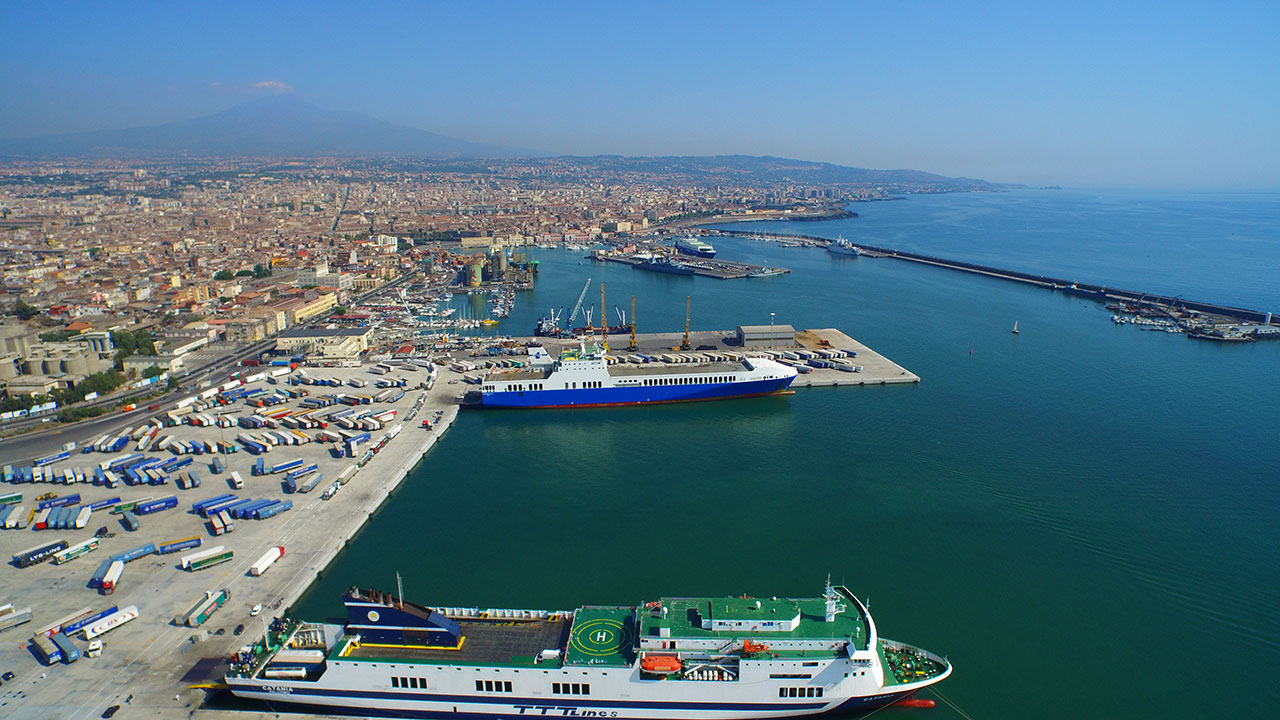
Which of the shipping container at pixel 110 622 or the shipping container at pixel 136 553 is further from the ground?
the shipping container at pixel 110 622

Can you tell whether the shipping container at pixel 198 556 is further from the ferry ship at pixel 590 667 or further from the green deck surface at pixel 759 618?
the green deck surface at pixel 759 618

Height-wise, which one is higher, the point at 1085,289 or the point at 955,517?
the point at 1085,289

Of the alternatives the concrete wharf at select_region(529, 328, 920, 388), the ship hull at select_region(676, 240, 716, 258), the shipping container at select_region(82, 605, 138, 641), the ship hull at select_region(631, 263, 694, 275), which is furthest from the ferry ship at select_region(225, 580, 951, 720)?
the ship hull at select_region(676, 240, 716, 258)

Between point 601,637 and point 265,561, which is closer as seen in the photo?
Answer: point 601,637

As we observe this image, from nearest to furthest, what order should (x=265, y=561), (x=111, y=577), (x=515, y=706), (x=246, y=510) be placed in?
(x=515, y=706) < (x=111, y=577) < (x=265, y=561) < (x=246, y=510)

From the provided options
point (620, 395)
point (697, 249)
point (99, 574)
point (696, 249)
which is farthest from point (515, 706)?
point (696, 249)

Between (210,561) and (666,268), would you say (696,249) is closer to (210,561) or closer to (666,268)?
(666,268)

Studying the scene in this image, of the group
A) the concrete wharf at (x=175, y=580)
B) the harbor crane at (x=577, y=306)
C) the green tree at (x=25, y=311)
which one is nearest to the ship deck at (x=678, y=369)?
the concrete wharf at (x=175, y=580)

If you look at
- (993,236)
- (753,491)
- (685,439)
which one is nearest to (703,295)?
(685,439)
